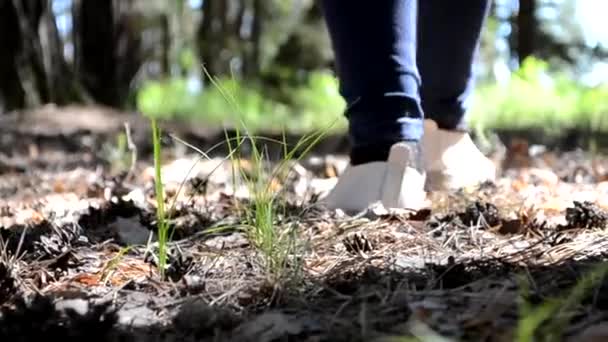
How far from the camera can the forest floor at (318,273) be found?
107 centimetres

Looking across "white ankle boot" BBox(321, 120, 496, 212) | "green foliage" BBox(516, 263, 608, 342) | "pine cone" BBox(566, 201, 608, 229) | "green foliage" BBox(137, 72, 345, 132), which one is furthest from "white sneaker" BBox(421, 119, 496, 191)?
"green foliage" BBox(137, 72, 345, 132)

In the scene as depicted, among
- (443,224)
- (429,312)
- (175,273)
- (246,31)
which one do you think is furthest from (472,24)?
(246,31)

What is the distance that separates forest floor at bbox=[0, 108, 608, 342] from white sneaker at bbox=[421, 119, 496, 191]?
3.7 inches

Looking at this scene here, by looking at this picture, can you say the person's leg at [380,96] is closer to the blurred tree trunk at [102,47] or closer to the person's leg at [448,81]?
the person's leg at [448,81]

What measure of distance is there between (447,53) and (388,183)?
542 mm

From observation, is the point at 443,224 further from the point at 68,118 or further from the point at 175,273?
the point at 68,118

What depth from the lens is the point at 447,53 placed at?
2287 mm

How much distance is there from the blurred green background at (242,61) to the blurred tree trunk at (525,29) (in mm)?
11

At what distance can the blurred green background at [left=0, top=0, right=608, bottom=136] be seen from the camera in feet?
20.6

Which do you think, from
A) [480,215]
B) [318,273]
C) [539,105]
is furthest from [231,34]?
[318,273]

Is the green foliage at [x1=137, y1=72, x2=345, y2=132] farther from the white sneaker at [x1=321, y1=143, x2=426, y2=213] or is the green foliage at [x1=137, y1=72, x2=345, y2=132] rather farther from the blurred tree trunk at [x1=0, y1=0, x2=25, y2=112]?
the white sneaker at [x1=321, y1=143, x2=426, y2=213]

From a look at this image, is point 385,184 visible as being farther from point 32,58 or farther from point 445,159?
point 32,58

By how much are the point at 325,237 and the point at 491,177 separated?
0.91 metres

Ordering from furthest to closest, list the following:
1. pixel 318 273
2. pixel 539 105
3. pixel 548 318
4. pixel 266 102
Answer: pixel 266 102
pixel 539 105
pixel 318 273
pixel 548 318
